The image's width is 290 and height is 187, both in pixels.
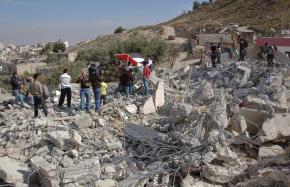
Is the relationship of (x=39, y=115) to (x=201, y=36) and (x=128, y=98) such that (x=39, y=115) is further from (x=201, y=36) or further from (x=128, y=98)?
(x=201, y=36)

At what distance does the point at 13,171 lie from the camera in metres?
7.65

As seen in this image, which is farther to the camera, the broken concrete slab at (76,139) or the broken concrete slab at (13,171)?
the broken concrete slab at (76,139)

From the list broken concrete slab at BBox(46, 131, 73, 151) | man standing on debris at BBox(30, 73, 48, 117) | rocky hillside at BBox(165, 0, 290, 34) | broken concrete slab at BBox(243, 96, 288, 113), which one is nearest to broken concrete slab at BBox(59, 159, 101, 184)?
broken concrete slab at BBox(46, 131, 73, 151)

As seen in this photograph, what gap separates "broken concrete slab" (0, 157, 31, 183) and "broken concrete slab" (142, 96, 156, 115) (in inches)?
159

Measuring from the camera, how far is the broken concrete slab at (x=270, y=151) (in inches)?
312

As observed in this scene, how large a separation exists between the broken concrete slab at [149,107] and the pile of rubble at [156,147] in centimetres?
26

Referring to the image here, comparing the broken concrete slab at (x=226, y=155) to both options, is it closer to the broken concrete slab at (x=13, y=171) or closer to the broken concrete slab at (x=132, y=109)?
the broken concrete slab at (x=13, y=171)

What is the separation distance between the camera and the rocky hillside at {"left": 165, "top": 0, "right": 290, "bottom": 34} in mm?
54950

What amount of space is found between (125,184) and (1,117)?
6385mm

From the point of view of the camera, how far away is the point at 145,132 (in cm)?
854

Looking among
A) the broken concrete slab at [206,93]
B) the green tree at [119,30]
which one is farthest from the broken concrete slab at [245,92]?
the green tree at [119,30]

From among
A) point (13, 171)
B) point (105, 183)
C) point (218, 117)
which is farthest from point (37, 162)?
point (218, 117)

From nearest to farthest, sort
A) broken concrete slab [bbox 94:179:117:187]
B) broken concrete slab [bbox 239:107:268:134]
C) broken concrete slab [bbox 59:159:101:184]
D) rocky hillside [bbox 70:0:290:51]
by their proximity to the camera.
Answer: broken concrete slab [bbox 94:179:117:187] → broken concrete slab [bbox 59:159:101:184] → broken concrete slab [bbox 239:107:268:134] → rocky hillside [bbox 70:0:290:51]

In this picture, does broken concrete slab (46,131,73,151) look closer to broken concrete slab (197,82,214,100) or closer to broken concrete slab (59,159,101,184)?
broken concrete slab (59,159,101,184)
